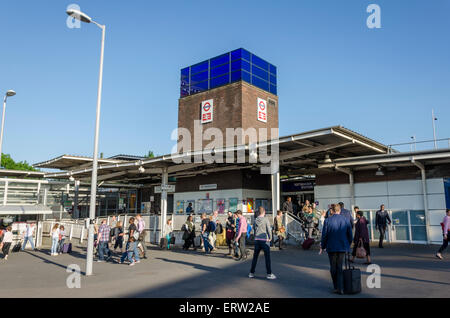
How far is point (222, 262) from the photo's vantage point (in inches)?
488

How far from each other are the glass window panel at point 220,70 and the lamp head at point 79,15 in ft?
77.9

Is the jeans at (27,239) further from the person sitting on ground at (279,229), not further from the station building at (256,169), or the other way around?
the person sitting on ground at (279,229)

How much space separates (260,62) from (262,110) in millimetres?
5228

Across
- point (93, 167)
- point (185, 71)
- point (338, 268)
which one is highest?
point (185, 71)

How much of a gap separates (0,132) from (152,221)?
10.6 metres

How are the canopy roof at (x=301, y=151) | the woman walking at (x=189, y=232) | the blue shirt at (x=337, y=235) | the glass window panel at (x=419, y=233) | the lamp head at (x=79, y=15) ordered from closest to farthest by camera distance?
the blue shirt at (x=337, y=235)
the lamp head at (x=79, y=15)
the canopy roof at (x=301, y=151)
the woman walking at (x=189, y=232)
the glass window panel at (x=419, y=233)

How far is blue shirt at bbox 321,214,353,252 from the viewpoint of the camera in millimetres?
7078

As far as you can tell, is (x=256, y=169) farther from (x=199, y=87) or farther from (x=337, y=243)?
(x=337, y=243)

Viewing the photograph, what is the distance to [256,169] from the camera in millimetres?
25016

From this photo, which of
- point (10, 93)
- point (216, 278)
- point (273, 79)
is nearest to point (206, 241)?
point (216, 278)

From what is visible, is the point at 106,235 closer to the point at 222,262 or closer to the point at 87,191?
the point at 222,262

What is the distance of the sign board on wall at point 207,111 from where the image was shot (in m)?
34.2

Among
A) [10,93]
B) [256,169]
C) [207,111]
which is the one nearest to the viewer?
[10,93]

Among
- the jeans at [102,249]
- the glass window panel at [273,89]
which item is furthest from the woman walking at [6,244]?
the glass window panel at [273,89]
